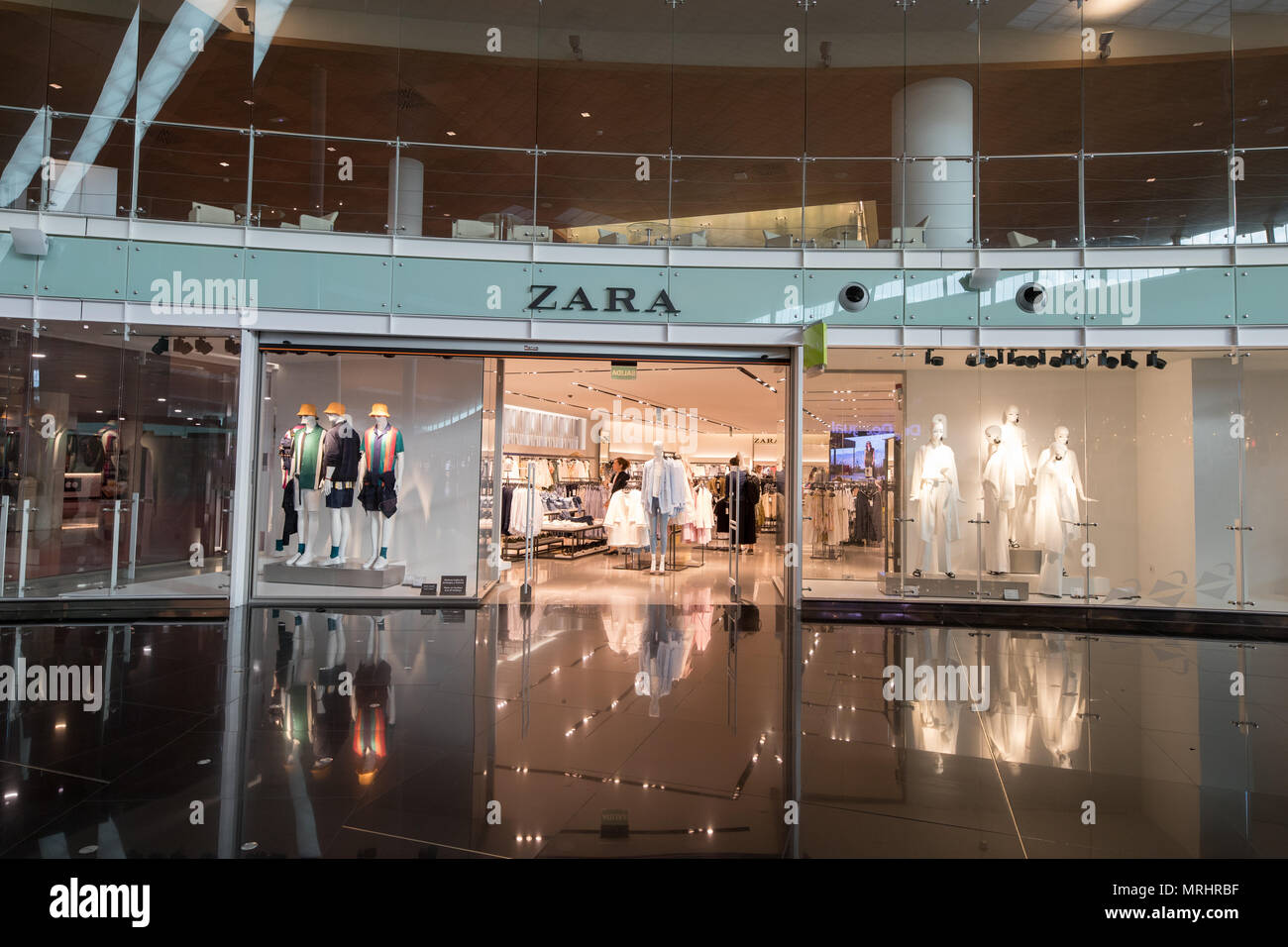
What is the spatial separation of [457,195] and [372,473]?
10.4 ft

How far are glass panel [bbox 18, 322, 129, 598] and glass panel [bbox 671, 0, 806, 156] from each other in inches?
266

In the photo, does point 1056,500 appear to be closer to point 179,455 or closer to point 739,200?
point 739,200

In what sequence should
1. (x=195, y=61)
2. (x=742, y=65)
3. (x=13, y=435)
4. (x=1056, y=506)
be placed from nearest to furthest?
(x=13, y=435) < (x=195, y=61) < (x=1056, y=506) < (x=742, y=65)

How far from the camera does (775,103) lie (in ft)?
31.9

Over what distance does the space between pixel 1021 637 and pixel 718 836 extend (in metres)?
5.36

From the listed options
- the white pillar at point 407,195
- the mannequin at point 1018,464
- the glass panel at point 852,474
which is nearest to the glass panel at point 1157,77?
the mannequin at point 1018,464

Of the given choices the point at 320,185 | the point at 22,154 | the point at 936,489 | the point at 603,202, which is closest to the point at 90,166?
the point at 22,154

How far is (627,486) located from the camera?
12070 millimetres

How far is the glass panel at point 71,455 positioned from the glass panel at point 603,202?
4.50 meters

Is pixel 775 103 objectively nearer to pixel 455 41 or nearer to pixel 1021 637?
pixel 455 41

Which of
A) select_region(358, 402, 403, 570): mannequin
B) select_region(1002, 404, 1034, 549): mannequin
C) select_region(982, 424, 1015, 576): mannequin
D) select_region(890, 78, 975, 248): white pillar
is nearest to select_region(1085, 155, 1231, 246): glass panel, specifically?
select_region(890, 78, 975, 248): white pillar

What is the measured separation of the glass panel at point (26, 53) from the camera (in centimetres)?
748

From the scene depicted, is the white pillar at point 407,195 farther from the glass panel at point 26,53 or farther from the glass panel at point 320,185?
the glass panel at point 26,53

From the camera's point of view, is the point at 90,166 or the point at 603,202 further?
the point at 603,202
